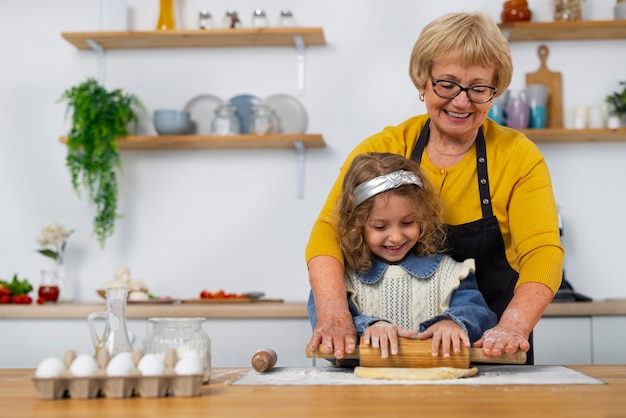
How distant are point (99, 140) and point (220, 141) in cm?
52

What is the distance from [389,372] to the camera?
1578mm

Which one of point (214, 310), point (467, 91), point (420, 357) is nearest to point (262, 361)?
point (420, 357)

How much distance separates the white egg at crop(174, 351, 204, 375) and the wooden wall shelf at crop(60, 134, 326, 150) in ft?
7.80

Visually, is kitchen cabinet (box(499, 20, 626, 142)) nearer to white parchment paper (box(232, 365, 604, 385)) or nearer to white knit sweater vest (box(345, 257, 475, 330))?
white knit sweater vest (box(345, 257, 475, 330))

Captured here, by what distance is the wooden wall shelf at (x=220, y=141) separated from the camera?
12.2ft

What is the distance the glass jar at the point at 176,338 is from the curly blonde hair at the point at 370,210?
0.54m

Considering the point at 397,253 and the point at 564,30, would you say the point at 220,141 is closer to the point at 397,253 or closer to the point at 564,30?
the point at 564,30

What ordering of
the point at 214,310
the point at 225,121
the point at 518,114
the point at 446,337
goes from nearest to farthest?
the point at 446,337 < the point at 214,310 < the point at 518,114 < the point at 225,121

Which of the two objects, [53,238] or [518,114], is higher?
[518,114]

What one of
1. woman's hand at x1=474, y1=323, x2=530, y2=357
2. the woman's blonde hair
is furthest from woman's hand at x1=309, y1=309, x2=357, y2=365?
the woman's blonde hair

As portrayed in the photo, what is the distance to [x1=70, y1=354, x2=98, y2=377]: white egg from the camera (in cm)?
135

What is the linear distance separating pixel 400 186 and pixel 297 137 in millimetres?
1809

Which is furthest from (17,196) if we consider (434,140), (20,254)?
(434,140)

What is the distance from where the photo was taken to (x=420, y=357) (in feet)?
5.40
